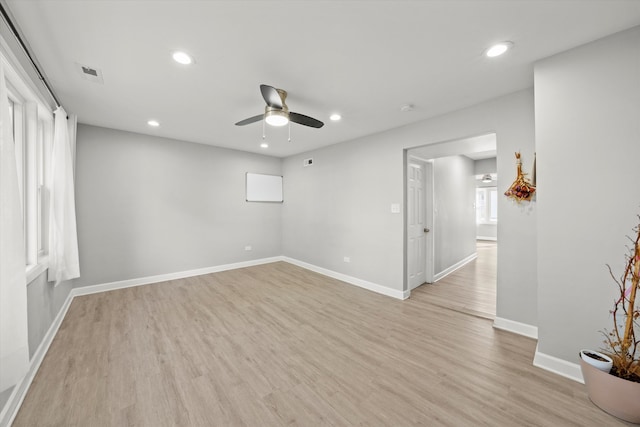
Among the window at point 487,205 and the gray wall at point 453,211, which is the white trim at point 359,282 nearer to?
the gray wall at point 453,211

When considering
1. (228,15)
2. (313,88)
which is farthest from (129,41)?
(313,88)

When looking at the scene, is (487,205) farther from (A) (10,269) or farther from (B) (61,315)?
(B) (61,315)

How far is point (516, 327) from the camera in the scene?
106 inches

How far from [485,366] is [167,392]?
2.63m

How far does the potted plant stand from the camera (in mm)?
1537

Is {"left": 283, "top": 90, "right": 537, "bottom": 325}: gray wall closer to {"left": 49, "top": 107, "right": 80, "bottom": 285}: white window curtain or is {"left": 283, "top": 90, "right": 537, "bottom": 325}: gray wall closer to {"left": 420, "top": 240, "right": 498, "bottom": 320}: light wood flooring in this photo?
{"left": 420, "top": 240, "right": 498, "bottom": 320}: light wood flooring

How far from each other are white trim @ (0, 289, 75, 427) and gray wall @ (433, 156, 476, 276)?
5.23 metres

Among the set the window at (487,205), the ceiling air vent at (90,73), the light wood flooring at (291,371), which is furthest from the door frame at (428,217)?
the window at (487,205)

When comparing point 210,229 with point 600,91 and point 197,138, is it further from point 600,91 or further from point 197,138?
point 600,91

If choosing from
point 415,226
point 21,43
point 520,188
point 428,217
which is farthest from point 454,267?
point 21,43

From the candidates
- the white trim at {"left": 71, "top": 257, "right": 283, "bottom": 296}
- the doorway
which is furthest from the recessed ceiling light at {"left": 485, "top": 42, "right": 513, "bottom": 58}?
the white trim at {"left": 71, "top": 257, "right": 283, "bottom": 296}

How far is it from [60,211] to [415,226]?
4850 mm

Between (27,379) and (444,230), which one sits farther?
(444,230)

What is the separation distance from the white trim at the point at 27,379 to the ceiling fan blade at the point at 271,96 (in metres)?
2.85
